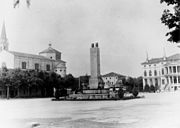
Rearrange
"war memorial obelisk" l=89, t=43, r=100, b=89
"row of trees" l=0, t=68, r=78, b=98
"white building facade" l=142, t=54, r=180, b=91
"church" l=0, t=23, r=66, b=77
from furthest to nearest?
"white building facade" l=142, t=54, r=180, b=91
"church" l=0, t=23, r=66, b=77
"row of trees" l=0, t=68, r=78, b=98
"war memorial obelisk" l=89, t=43, r=100, b=89

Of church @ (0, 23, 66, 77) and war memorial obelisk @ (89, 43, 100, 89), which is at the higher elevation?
church @ (0, 23, 66, 77)

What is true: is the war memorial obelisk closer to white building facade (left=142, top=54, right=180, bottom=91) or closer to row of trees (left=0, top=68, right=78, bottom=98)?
row of trees (left=0, top=68, right=78, bottom=98)

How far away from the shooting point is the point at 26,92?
40.0m

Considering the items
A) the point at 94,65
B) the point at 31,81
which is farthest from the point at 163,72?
the point at 94,65

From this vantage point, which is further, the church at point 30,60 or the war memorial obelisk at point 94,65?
the church at point 30,60

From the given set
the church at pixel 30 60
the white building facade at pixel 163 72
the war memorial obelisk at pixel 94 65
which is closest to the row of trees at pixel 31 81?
the church at pixel 30 60

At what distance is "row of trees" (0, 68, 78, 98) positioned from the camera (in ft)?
104

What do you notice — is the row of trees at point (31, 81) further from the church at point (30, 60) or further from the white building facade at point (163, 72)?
the white building facade at point (163, 72)

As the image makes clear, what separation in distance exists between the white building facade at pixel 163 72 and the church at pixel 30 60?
20855 millimetres

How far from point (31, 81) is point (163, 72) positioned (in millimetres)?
36256

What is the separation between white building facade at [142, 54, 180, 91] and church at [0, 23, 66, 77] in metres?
20.9

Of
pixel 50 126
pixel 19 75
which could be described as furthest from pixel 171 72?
pixel 50 126

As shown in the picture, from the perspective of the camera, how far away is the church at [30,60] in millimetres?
44044

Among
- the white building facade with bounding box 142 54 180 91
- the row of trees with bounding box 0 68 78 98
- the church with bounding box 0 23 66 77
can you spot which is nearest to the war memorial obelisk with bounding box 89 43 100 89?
the row of trees with bounding box 0 68 78 98
